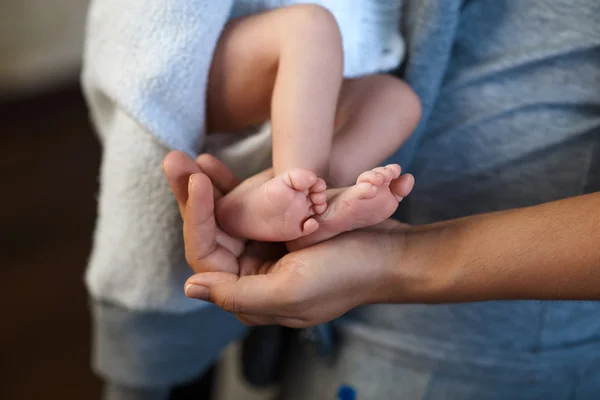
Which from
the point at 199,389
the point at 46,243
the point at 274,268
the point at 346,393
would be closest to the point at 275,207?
the point at 274,268

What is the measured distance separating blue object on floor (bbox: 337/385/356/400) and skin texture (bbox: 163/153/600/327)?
8.3 inches

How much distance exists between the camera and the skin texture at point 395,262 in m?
0.49

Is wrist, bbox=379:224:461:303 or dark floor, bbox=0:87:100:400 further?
dark floor, bbox=0:87:100:400

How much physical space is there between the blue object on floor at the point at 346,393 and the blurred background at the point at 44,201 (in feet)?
2.49

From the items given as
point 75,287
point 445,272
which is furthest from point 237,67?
point 75,287

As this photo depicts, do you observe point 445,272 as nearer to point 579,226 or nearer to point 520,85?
point 579,226

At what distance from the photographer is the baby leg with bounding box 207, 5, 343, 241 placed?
495 mm

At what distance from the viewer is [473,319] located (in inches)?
26.5

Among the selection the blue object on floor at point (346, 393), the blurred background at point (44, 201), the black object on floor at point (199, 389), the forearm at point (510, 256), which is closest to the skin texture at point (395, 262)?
the forearm at point (510, 256)

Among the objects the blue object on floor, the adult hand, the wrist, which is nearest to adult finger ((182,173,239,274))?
the adult hand

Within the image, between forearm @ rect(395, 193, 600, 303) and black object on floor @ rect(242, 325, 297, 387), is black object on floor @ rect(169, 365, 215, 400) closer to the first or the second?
black object on floor @ rect(242, 325, 297, 387)

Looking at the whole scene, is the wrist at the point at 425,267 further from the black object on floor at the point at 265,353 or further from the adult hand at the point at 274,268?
the black object on floor at the point at 265,353

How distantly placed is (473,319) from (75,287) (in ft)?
3.51

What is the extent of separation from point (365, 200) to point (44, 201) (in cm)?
134
